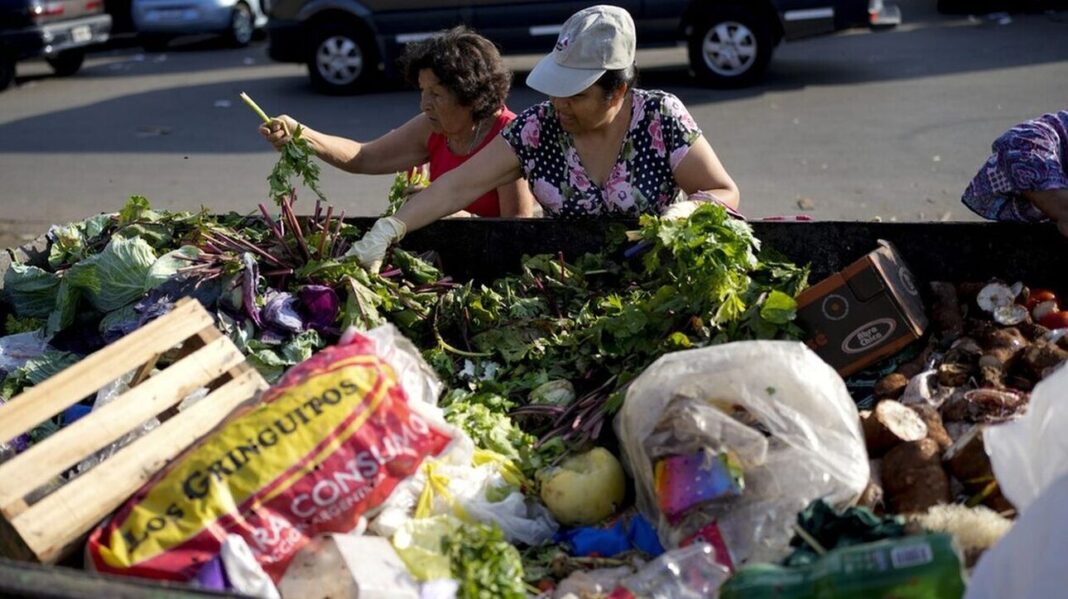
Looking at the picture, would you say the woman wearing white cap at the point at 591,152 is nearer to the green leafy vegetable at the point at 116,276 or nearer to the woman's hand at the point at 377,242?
the woman's hand at the point at 377,242

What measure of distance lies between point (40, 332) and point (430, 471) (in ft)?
6.08

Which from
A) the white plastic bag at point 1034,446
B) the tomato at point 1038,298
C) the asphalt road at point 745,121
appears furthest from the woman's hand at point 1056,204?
the asphalt road at point 745,121

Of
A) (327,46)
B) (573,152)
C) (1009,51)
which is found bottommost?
(1009,51)

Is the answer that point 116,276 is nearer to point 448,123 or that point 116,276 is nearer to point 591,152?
point 448,123

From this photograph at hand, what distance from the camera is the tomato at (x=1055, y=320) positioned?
3.70m

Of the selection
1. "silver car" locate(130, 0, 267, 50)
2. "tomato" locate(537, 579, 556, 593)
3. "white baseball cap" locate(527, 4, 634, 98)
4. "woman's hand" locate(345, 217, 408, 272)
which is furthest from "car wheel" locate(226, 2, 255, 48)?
"tomato" locate(537, 579, 556, 593)

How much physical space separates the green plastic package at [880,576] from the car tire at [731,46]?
29.5 ft

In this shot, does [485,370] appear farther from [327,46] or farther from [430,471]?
[327,46]

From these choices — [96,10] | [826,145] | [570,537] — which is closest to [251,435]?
[570,537]

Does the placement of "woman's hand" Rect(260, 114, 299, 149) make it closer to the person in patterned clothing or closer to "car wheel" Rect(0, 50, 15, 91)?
the person in patterned clothing

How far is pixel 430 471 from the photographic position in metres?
3.09

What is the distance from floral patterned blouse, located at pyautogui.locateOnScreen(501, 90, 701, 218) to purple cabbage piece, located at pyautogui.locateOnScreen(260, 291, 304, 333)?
1.08 metres

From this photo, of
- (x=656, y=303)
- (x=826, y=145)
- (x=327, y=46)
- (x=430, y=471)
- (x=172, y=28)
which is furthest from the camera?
(x=172, y=28)

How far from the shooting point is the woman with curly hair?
15.6ft
